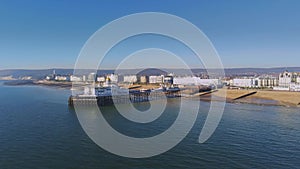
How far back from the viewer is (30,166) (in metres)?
6.44

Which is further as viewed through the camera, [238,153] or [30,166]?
[238,153]

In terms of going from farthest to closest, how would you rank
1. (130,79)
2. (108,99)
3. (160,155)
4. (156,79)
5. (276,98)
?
1. (130,79)
2. (156,79)
3. (276,98)
4. (108,99)
5. (160,155)

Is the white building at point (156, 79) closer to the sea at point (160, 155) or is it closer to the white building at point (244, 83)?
the white building at point (244, 83)

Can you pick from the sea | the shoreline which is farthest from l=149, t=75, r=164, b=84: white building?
the sea

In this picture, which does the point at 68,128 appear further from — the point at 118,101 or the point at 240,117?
the point at 118,101

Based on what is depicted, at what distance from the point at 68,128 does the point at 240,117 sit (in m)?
8.73

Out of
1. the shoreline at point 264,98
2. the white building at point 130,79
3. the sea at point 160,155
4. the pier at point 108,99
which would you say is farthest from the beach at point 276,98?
the white building at point 130,79

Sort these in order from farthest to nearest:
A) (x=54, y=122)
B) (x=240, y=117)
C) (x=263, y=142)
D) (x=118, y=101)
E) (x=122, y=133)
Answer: (x=118, y=101) < (x=240, y=117) < (x=54, y=122) < (x=122, y=133) < (x=263, y=142)

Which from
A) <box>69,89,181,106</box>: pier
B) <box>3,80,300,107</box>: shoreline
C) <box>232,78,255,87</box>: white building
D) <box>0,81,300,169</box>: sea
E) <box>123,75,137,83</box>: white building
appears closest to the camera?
<box>0,81,300,169</box>: sea

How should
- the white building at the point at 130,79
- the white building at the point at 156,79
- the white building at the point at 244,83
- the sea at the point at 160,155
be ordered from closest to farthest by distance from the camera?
the sea at the point at 160,155 → the white building at the point at 244,83 → the white building at the point at 156,79 → the white building at the point at 130,79

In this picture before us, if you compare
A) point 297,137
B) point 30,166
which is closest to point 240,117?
point 297,137

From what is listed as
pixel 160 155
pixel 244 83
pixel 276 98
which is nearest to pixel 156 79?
pixel 244 83

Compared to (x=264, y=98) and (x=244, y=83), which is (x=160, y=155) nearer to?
(x=264, y=98)

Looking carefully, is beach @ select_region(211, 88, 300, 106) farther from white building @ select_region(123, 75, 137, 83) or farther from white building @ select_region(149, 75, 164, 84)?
white building @ select_region(123, 75, 137, 83)
